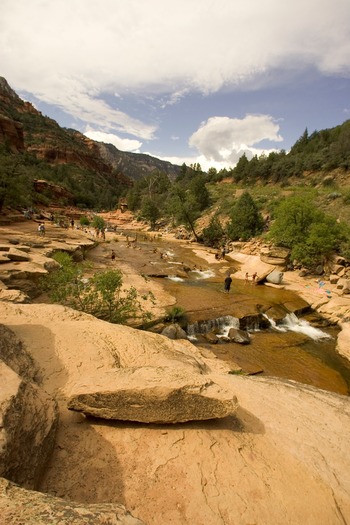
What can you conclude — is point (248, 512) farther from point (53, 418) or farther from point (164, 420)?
point (53, 418)

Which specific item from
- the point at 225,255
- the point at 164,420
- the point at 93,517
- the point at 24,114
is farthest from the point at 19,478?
the point at 24,114

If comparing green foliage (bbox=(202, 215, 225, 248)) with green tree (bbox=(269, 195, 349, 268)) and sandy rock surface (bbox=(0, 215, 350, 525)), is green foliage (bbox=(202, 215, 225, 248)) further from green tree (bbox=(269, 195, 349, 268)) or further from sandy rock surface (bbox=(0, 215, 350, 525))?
sandy rock surface (bbox=(0, 215, 350, 525))

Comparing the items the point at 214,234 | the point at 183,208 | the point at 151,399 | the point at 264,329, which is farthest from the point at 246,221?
the point at 151,399

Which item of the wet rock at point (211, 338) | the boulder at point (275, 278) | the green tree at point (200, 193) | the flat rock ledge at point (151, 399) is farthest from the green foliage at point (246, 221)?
the flat rock ledge at point (151, 399)

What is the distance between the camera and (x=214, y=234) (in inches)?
1603

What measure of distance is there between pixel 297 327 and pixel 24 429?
14906mm

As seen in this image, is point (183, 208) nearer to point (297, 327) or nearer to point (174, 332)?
point (297, 327)

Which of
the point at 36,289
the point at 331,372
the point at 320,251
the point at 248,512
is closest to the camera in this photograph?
the point at 248,512

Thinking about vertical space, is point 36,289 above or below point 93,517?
below

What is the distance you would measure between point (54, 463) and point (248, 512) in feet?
8.84

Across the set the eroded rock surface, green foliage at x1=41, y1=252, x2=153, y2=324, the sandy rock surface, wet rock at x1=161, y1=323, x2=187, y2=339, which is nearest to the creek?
wet rock at x1=161, y1=323, x2=187, y2=339

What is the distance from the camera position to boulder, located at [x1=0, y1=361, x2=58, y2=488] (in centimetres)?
256

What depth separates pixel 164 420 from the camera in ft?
13.5

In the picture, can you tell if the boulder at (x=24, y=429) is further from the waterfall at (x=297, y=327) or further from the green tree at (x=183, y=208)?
the green tree at (x=183, y=208)
